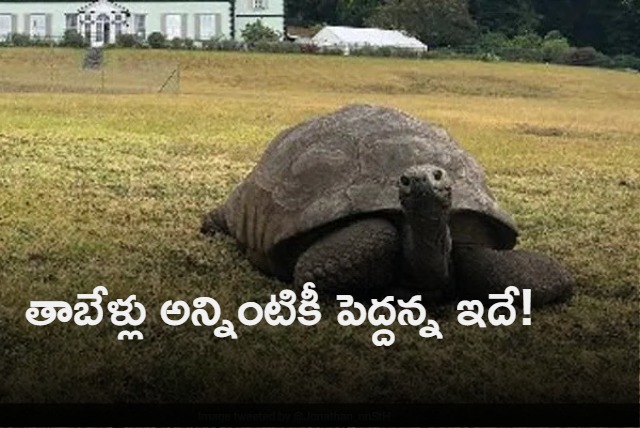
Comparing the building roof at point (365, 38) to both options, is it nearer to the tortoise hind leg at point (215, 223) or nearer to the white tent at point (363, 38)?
the white tent at point (363, 38)

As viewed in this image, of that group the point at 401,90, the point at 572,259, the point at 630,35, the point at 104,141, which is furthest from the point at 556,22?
the point at 572,259

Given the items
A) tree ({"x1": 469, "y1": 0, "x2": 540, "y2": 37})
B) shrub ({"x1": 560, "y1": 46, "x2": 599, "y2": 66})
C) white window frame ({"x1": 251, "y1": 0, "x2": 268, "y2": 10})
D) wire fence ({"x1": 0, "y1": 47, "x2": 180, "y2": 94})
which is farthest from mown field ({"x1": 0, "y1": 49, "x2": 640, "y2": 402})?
tree ({"x1": 469, "y1": 0, "x2": 540, "y2": 37})

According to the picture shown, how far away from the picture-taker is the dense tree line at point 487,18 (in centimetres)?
6594

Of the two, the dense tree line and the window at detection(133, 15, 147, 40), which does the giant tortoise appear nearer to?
the window at detection(133, 15, 147, 40)

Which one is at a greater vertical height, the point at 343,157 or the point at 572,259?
the point at 343,157

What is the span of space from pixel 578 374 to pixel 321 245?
1.40 meters

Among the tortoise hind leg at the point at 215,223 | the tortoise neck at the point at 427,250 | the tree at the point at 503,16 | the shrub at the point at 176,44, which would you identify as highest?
the tree at the point at 503,16

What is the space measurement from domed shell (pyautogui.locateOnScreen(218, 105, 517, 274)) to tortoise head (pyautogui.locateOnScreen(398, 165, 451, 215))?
17.3 inches

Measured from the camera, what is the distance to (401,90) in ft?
129

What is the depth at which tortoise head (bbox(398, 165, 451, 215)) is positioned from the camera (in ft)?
15.4

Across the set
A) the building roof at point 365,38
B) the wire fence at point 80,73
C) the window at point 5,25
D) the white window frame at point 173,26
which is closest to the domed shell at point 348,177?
the wire fence at point 80,73

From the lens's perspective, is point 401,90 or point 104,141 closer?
point 104,141

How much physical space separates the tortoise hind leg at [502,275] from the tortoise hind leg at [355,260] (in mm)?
342

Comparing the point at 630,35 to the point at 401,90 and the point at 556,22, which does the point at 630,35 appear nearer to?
the point at 556,22
